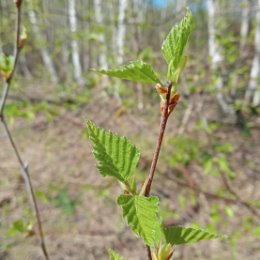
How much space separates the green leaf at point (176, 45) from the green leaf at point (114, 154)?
0.33 ft

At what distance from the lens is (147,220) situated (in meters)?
0.45

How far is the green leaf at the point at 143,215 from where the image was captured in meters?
0.44

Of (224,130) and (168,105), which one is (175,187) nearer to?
(224,130)

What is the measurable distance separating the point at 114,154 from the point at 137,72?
0.35 ft

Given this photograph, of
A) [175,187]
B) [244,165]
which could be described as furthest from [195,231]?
[244,165]

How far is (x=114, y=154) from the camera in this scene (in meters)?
0.49

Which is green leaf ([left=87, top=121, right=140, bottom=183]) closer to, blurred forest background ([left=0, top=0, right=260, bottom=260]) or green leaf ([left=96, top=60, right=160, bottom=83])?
green leaf ([left=96, top=60, right=160, bottom=83])

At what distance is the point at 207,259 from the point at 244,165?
6.88 ft

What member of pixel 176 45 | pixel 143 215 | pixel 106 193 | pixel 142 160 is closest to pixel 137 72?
pixel 176 45

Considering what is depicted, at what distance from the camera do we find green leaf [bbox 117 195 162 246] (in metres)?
0.44

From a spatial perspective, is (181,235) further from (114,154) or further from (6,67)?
(6,67)

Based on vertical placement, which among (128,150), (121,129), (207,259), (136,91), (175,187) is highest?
(128,150)

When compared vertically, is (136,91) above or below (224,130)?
above

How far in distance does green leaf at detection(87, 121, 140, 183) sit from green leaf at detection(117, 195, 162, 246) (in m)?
0.04
